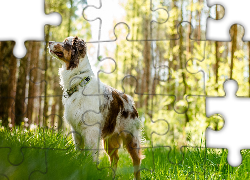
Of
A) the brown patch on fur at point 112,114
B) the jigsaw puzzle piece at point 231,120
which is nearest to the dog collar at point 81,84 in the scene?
the brown patch on fur at point 112,114

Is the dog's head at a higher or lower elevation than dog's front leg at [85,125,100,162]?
higher

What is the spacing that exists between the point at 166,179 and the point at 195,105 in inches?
166

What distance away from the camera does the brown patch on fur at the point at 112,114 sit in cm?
436

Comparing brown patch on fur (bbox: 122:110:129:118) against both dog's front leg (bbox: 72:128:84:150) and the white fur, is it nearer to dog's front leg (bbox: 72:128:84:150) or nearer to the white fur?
the white fur

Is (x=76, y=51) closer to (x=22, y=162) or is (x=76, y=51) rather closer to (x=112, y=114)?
(x=112, y=114)

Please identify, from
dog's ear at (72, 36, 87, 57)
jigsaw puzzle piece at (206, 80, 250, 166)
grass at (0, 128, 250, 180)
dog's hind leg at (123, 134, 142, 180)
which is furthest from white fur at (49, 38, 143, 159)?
jigsaw puzzle piece at (206, 80, 250, 166)

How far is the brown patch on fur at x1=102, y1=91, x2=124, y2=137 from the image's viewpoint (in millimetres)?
4363

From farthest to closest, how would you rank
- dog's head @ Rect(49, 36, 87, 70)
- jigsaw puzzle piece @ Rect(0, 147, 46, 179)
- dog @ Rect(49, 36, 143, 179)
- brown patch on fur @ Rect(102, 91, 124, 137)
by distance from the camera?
brown patch on fur @ Rect(102, 91, 124, 137) → dog @ Rect(49, 36, 143, 179) → dog's head @ Rect(49, 36, 87, 70) → jigsaw puzzle piece @ Rect(0, 147, 46, 179)

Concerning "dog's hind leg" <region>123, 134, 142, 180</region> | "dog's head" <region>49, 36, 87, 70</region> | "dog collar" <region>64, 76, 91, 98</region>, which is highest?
"dog's head" <region>49, 36, 87, 70</region>

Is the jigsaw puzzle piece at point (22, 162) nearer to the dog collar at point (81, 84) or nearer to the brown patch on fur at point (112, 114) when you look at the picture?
the dog collar at point (81, 84)

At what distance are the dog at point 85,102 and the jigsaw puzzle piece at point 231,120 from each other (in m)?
1.51

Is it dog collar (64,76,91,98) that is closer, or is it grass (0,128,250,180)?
grass (0,128,250,180)

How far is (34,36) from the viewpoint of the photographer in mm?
3480

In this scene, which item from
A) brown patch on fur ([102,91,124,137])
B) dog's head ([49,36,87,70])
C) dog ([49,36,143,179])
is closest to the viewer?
dog's head ([49,36,87,70])
